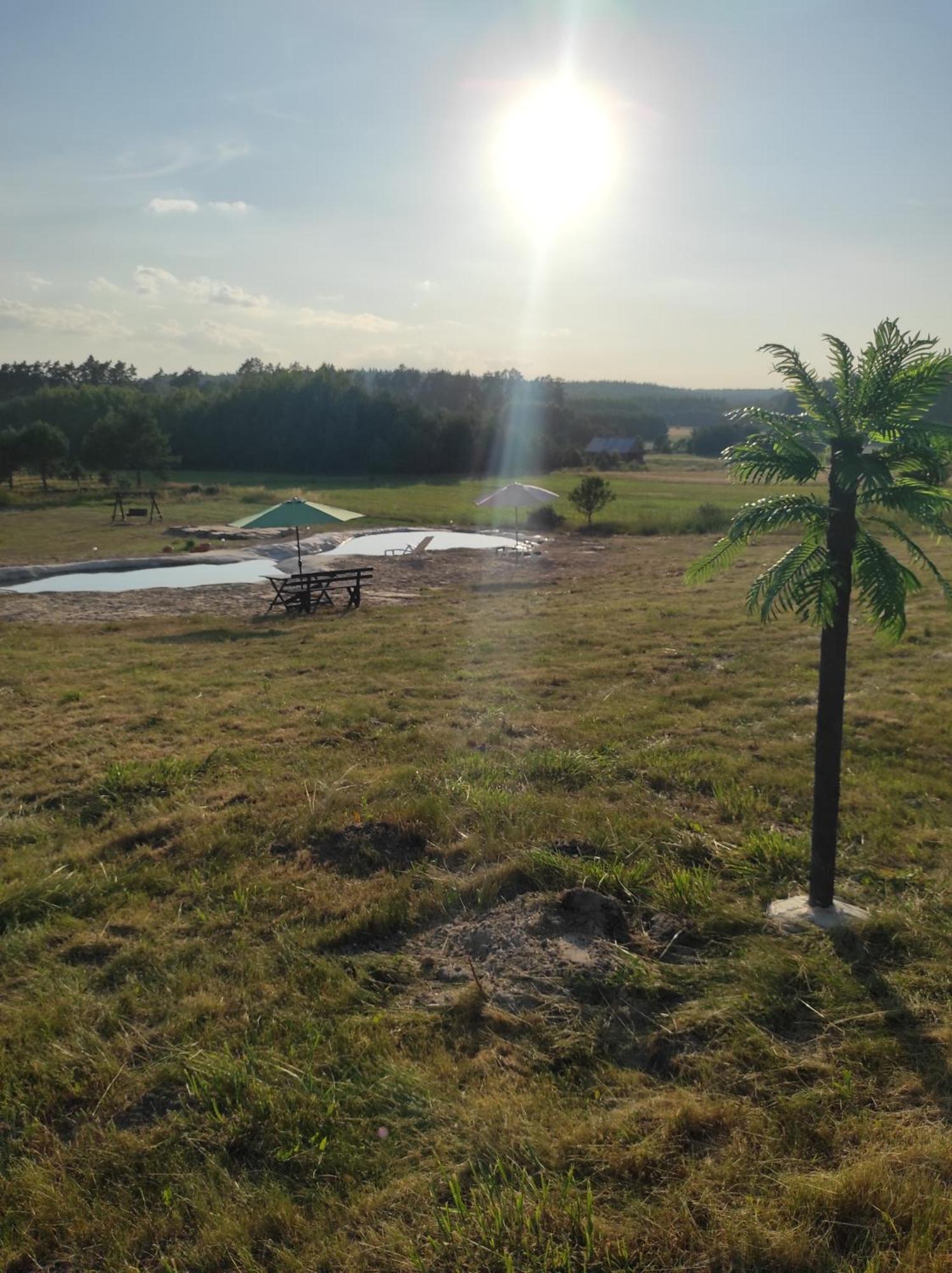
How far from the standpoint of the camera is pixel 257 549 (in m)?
28.5

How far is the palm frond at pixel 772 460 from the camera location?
465 centimetres

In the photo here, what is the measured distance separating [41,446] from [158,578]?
100ft

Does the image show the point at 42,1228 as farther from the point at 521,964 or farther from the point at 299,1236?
A: the point at 521,964

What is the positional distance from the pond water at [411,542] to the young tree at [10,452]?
26.5 metres

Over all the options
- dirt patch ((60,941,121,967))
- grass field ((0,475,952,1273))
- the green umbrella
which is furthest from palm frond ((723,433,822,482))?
the green umbrella

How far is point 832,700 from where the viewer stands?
484 centimetres

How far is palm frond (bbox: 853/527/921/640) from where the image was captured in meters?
4.37

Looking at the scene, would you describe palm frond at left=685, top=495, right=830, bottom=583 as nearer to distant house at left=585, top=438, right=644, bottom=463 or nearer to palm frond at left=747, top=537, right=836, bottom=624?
palm frond at left=747, top=537, right=836, bottom=624

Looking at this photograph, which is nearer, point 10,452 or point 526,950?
point 526,950

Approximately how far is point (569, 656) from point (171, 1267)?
10.5 meters

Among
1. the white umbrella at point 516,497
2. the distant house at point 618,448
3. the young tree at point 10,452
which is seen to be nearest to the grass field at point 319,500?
the young tree at point 10,452

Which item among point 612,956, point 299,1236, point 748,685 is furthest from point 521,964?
point 748,685

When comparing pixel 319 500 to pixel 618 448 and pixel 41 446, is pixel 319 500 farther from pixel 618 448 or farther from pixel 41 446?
pixel 618 448

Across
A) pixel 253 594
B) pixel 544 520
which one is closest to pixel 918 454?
pixel 253 594
